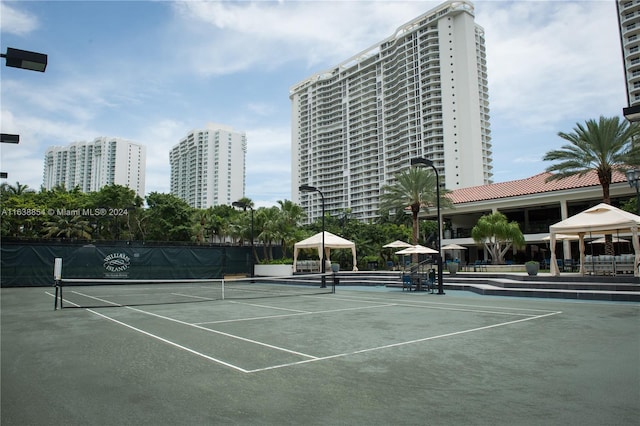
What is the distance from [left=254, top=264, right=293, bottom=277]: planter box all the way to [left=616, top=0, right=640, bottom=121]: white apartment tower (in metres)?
73.6

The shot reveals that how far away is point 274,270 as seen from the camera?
113ft

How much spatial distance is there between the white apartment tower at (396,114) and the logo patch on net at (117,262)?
8495 centimetres

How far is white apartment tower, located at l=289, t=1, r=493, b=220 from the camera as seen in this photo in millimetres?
106556

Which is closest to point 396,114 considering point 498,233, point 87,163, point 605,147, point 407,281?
point 87,163

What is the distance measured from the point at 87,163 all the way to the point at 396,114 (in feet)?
289

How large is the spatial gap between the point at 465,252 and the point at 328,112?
108 meters

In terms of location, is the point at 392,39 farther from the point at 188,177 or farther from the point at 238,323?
the point at 238,323

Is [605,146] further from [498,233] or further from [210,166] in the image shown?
[210,166]

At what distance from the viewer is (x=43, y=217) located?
50906 mm

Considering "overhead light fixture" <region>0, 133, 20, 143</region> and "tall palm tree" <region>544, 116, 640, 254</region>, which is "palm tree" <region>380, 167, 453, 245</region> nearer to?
"tall palm tree" <region>544, 116, 640, 254</region>

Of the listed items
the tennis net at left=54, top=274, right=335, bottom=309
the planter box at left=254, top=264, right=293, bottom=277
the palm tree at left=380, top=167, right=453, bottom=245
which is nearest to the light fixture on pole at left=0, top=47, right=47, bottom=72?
the tennis net at left=54, top=274, right=335, bottom=309

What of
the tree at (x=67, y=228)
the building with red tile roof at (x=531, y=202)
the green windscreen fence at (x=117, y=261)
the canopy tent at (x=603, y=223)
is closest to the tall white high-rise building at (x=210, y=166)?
the tree at (x=67, y=228)

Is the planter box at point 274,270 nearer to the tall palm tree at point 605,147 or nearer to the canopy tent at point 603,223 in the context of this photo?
the canopy tent at point 603,223

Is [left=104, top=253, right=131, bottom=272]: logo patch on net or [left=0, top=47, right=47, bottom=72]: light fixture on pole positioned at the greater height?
[left=0, top=47, right=47, bottom=72]: light fixture on pole
